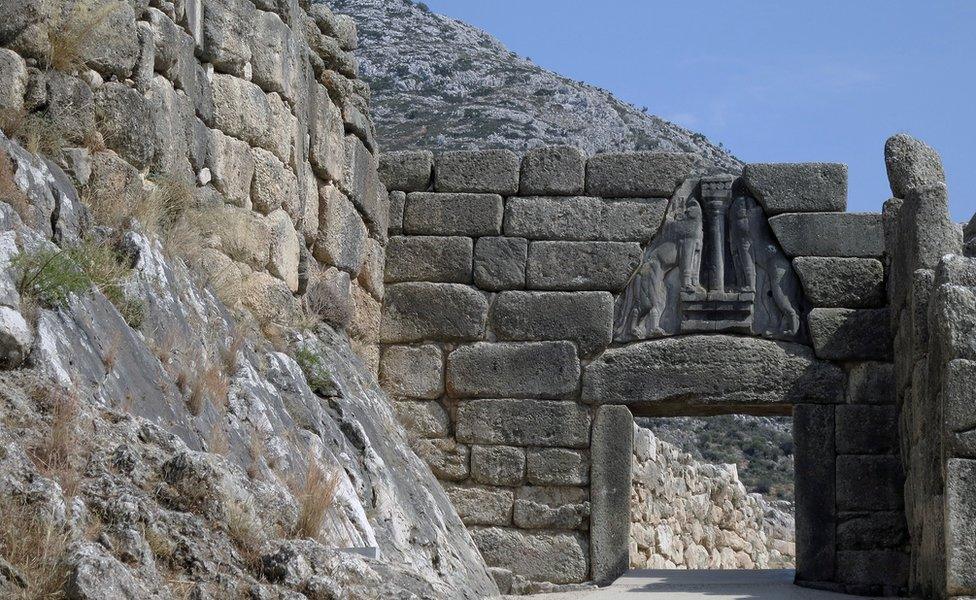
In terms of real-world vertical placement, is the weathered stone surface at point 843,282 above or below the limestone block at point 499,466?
above

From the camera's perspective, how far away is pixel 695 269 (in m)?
9.61

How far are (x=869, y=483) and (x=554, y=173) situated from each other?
3103 millimetres

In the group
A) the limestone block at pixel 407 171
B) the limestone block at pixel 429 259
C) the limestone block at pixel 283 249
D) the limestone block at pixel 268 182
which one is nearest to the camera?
the limestone block at pixel 268 182

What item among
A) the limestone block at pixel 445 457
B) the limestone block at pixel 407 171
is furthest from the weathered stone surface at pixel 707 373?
the limestone block at pixel 407 171

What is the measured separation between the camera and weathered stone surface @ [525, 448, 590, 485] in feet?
30.9

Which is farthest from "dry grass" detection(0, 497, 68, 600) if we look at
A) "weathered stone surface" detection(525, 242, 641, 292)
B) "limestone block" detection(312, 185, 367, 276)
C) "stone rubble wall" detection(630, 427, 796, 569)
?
"stone rubble wall" detection(630, 427, 796, 569)

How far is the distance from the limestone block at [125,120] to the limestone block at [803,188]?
5.06m

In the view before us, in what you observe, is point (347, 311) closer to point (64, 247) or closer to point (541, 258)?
point (541, 258)

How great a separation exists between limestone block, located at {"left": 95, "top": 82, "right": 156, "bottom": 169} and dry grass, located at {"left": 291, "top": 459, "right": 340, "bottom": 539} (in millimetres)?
1562

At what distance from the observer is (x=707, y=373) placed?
373 inches

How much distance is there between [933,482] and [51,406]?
5749 mm

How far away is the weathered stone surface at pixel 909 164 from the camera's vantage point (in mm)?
9414

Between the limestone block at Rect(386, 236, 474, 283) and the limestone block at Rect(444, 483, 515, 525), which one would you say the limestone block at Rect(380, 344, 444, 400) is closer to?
the limestone block at Rect(386, 236, 474, 283)

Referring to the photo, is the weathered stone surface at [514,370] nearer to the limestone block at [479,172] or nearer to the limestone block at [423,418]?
the limestone block at [423,418]
